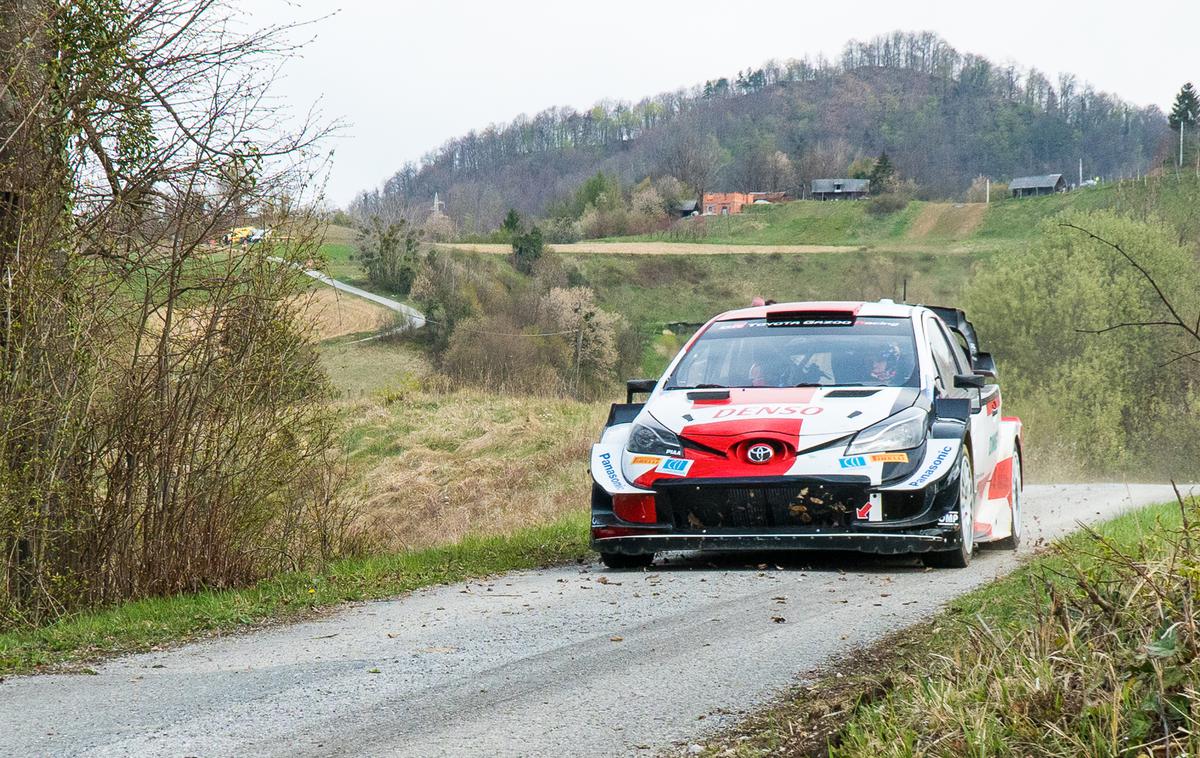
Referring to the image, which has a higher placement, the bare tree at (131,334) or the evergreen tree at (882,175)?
the evergreen tree at (882,175)

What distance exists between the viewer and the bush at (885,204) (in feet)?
385

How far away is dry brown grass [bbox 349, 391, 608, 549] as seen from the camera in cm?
2711

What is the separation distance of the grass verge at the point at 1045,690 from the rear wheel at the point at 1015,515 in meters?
5.55

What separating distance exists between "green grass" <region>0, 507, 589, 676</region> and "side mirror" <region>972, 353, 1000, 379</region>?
11.9ft

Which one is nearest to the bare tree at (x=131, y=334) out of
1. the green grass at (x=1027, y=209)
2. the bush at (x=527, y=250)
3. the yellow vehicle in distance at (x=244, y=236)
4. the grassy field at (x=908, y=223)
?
the yellow vehicle in distance at (x=244, y=236)

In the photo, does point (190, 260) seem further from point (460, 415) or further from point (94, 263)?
point (460, 415)

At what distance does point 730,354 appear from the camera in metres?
10.2

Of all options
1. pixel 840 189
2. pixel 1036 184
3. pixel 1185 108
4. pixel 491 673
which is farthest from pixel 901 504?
pixel 1036 184

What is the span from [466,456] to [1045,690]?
3363 cm

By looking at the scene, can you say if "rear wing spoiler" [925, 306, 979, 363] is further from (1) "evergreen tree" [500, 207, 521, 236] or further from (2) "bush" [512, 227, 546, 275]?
(1) "evergreen tree" [500, 207, 521, 236]

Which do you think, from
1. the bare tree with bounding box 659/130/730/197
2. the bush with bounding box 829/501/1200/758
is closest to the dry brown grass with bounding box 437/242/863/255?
the bare tree with bounding box 659/130/730/197

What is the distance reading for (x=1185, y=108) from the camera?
128 metres

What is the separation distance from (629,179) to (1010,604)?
137632 millimetres

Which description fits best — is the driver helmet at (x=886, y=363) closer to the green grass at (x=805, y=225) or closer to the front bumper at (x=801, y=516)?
the front bumper at (x=801, y=516)
